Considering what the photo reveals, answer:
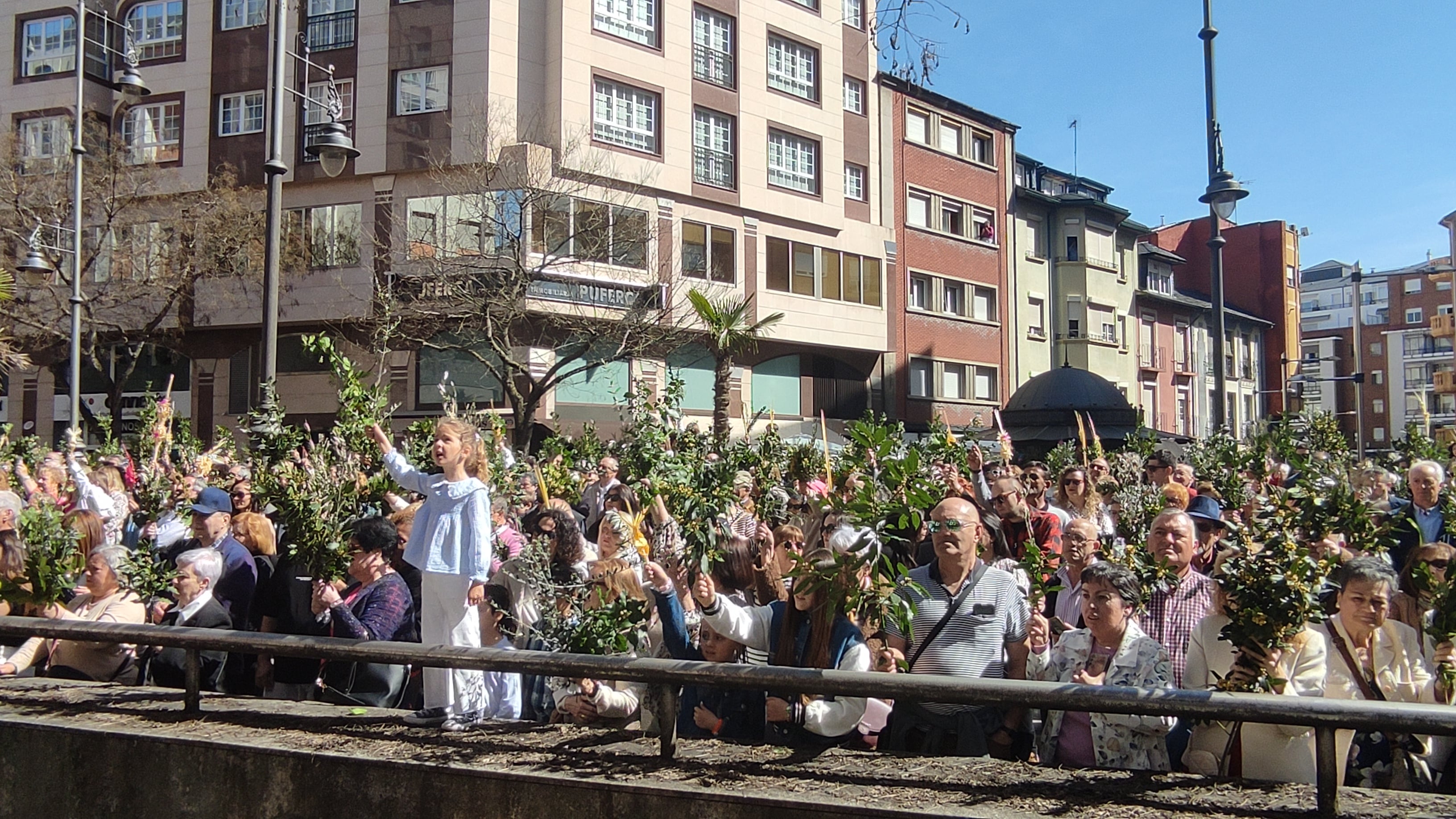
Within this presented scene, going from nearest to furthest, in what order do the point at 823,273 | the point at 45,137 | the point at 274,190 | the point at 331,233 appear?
the point at 274,190, the point at 331,233, the point at 45,137, the point at 823,273

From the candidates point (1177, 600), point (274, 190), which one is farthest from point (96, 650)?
point (274, 190)

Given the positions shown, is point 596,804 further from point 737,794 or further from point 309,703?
point 309,703

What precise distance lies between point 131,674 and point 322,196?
24.5 m

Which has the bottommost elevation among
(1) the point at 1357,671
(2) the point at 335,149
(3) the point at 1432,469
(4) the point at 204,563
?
(1) the point at 1357,671

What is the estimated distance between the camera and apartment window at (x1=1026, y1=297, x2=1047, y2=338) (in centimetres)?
4488

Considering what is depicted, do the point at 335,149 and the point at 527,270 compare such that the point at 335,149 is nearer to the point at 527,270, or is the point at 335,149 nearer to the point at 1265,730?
the point at 1265,730

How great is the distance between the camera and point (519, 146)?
1027 inches

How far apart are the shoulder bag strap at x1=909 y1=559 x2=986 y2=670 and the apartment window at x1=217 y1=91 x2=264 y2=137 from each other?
2858cm

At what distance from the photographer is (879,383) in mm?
37219

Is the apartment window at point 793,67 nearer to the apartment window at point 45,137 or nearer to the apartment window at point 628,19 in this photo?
the apartment window at point 628,19

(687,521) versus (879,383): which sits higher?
(879,383)

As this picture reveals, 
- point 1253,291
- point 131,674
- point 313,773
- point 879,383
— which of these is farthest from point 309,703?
point 1253,291

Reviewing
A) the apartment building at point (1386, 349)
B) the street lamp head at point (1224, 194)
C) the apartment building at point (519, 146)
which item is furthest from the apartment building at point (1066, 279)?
the apartment building at point (1386, 349)

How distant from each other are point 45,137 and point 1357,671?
1357 inches
